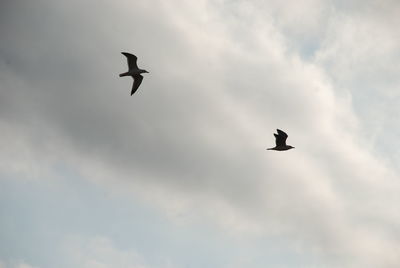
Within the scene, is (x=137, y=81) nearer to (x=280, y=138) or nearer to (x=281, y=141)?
(x=280, y=138)

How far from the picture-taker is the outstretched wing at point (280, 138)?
116 meters

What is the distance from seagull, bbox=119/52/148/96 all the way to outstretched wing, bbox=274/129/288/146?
24.4m

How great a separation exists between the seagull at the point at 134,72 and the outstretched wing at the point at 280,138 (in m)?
24.4

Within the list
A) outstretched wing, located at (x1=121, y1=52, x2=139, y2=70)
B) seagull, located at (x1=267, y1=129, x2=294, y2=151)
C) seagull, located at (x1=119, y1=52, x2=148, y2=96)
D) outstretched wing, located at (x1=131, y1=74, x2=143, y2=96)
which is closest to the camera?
outstretched wing, located at (x1=121, y1=52, x2=139, y2=70)

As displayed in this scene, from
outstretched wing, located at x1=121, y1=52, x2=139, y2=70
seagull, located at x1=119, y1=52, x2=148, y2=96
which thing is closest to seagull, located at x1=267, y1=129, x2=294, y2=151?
seagull, located at x1=119, y1=52, x2=148, y2=96

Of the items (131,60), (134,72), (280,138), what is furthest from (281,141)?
(131,60)

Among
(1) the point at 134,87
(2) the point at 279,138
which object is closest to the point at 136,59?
(1) the point at 134,87

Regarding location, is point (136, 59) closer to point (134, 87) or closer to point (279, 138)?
point (134, 87)

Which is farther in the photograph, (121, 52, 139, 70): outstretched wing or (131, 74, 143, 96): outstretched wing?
(131, 74, 143, 96): outstretched wing

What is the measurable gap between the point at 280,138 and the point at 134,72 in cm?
2658

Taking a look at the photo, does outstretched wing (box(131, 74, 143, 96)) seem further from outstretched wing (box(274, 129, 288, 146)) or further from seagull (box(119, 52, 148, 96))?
outstretched wing (box(274, 129, 288, 146))

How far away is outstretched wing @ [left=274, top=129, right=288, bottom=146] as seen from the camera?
116 m

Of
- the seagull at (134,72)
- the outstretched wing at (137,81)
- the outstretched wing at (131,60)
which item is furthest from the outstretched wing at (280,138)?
the outstretched wing at (131,60)

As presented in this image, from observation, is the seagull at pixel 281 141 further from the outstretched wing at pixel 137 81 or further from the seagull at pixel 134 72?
the seagull at pixel 134 72
